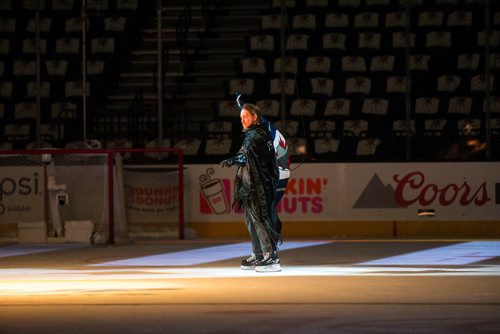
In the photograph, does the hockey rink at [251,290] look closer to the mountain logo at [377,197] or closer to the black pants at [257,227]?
the black pants at [257,227]

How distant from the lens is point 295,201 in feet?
65.2

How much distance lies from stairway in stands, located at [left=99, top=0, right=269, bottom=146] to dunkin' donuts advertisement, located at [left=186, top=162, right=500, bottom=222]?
12.7 ft

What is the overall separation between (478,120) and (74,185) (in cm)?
702

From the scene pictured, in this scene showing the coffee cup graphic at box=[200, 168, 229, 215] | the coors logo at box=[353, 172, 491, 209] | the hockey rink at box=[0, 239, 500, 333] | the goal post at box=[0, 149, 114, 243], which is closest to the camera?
the hockey rink at box=[0, 239, 500, 333]

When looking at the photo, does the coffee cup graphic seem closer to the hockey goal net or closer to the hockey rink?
the hockey goal net

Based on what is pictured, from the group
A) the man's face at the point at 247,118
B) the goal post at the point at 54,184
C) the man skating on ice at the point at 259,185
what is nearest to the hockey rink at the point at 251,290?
the man skating on ice at the point at 259,185

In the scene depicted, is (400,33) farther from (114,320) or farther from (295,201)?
(114,320)

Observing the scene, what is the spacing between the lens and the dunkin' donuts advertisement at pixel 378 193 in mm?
19844

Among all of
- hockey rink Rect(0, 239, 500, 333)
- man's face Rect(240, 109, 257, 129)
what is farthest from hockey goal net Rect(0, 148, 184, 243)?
man's face Rect(240, 109, 257, 129)

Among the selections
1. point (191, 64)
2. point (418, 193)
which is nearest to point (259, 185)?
point (418, 193)

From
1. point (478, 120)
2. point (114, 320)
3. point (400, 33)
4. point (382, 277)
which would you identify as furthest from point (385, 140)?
point (114, 320)

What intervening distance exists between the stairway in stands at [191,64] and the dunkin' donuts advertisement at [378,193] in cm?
387

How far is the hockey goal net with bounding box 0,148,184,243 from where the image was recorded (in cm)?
1947

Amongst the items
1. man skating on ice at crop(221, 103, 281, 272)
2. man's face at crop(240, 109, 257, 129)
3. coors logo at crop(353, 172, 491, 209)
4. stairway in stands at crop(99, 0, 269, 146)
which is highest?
stairway in stands at crop(99, 0, 269, 146)
